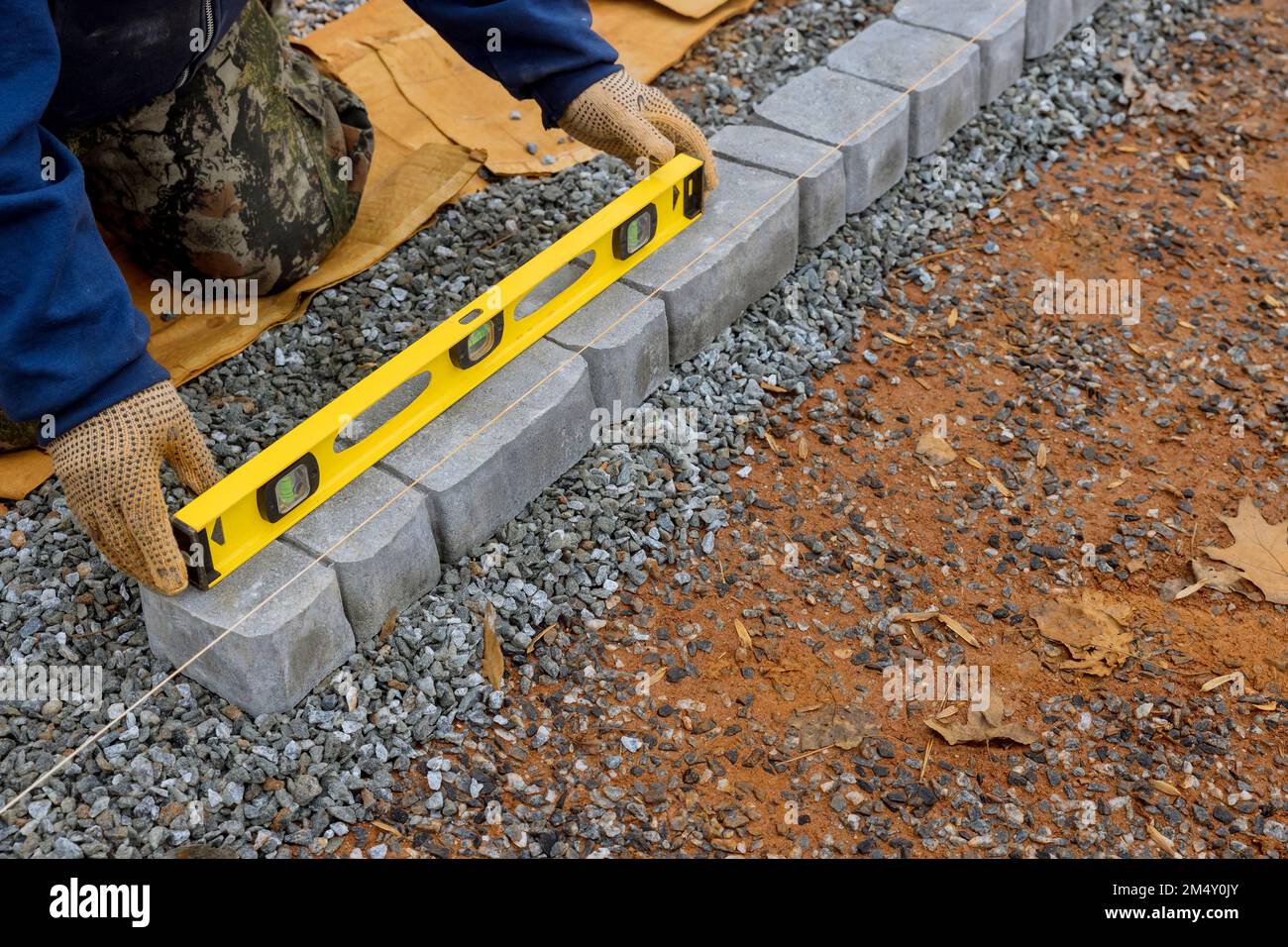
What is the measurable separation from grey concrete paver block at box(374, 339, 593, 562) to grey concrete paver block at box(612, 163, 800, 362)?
16.1 inches

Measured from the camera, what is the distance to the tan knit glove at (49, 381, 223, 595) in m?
2.65

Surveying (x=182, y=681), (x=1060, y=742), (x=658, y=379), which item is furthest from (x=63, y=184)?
(x=1060, y=742)

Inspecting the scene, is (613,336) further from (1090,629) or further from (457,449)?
(1090,629)

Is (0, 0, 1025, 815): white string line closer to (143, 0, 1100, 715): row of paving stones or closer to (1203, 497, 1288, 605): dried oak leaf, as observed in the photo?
(143, 0, 1100, 715): row of paving stones

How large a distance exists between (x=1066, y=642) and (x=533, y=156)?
92.8 inches

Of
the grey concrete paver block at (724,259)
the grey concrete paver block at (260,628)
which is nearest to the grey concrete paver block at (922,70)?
the grey concrete paver block at (724,259)

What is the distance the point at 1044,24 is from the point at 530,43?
240cm

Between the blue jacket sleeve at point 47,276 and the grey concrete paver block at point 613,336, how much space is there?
1.11 metres

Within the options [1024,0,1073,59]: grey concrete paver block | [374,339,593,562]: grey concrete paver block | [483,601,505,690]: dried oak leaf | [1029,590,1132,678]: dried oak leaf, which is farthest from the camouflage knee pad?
[1024,0,1073,59]: grey concrete paver block

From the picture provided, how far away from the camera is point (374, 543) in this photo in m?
2.95

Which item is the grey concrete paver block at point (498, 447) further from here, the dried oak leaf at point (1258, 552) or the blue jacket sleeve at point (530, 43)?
the dried oak leaf at point (1258, 552)

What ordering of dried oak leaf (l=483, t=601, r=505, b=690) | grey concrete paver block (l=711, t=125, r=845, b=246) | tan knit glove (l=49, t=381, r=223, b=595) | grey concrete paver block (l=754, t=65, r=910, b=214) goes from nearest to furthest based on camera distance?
1. tan knit glove (l=49, t=381, r=223, b=595)
2. dried oak leaf (l=483, t=601, r=505, b=690)
3. grey concrete paver block (l=711, t=125, r=845, b=246)
4. grey concrete paver block (l=754, t=65, r=910, b=214)

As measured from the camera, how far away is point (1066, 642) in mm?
3082

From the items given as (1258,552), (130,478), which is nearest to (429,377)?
(130,478)
